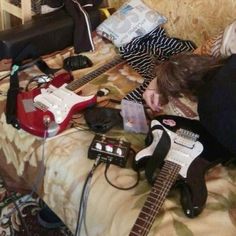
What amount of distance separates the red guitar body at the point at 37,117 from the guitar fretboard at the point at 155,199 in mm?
396

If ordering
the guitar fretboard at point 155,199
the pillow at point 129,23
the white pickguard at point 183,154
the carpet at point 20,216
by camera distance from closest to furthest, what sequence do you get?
the guitar fretboard at point 155,199 → the white pickguard at point 183,154 → the carpet at point 20,216 → the pillow at point 129,23

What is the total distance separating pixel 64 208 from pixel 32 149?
0.22 m

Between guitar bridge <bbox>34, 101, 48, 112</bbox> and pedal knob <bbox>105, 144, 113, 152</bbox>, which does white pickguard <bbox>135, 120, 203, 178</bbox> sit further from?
guitar bridge <bbox>34, 101, 48, 112</bbox>

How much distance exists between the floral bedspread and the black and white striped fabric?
0.24m

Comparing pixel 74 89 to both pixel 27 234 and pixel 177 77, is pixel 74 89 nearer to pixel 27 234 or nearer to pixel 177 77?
pixel 177 77

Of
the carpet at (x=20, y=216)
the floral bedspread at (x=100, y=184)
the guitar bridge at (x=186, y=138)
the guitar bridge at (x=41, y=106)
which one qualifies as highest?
the guitar bridge at (x=186, y=138)

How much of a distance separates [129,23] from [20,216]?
97 centimetres

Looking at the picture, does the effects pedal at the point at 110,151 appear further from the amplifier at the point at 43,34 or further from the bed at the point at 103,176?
the amplifier at the point at 43,34

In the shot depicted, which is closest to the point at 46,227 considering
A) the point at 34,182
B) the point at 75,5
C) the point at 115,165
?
the point at 34,182

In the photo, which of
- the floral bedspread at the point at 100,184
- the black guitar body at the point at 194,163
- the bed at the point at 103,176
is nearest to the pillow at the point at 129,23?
the bed at the point at 103,176

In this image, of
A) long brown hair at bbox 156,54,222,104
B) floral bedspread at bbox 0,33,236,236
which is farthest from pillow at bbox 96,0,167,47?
long brown hair at bbox 156,54,222,104

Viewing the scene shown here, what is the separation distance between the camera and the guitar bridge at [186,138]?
3.40ft

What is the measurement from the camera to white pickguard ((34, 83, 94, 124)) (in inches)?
47.5

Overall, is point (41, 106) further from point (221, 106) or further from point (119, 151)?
point (221, 106)
